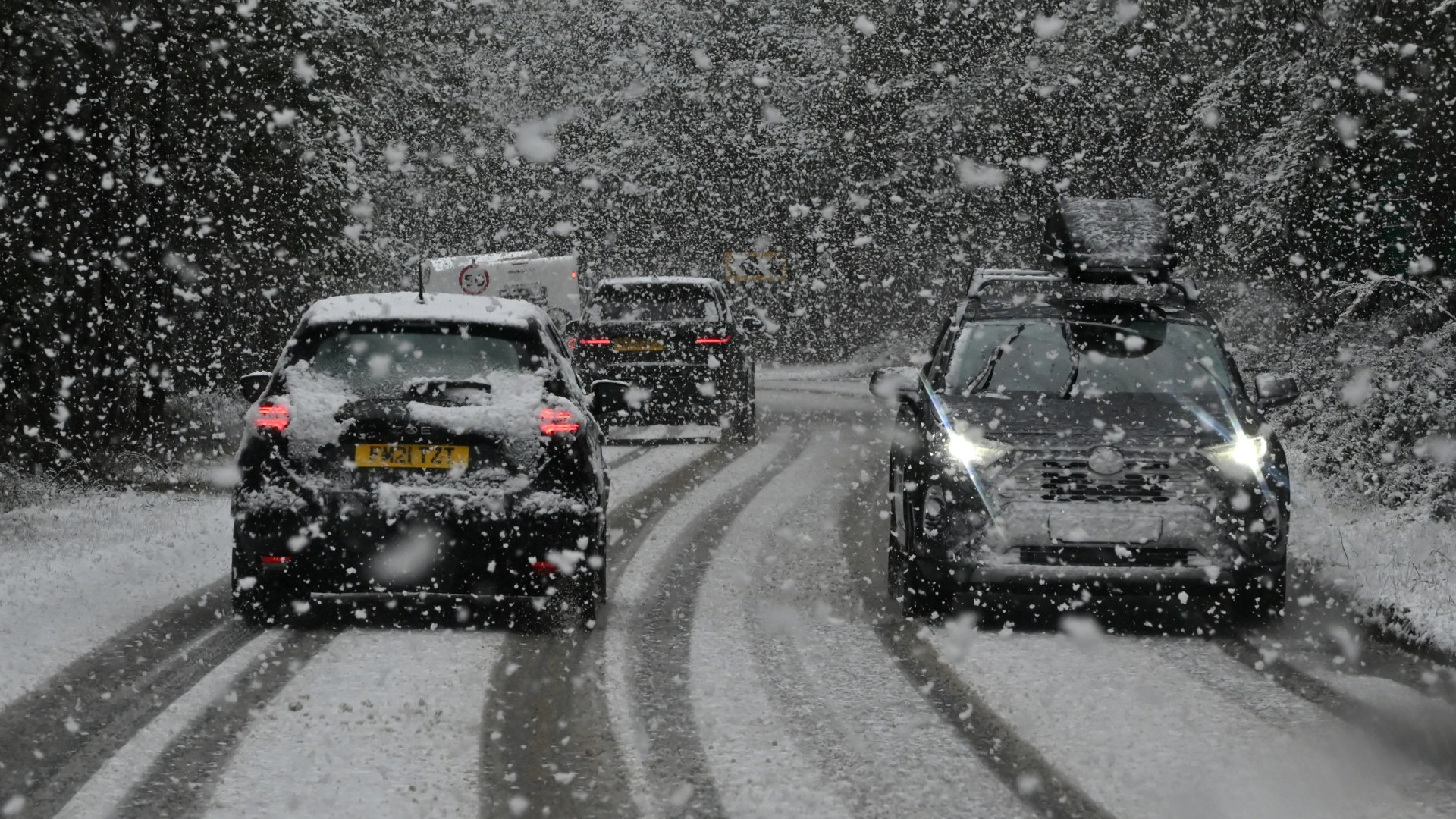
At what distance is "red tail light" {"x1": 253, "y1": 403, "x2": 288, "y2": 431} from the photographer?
7.54 meters

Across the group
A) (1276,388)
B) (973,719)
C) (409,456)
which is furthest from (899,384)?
(973,719)

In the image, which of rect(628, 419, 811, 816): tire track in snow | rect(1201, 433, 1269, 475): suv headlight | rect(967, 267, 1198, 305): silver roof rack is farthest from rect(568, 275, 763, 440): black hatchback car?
rect(1201, 433, 1269, 475): suv headlight

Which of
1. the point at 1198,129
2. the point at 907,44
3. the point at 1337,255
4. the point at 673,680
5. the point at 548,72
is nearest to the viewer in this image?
the point at 673,680

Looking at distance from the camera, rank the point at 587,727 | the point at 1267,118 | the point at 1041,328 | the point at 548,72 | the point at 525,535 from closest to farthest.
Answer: the point at 587,727 → the point at 525,535 → the point at 1041,328 → the point at 1267,118 → the point at 548,72

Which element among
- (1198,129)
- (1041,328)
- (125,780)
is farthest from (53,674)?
(1198,129)

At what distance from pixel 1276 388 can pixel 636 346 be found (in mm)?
10766

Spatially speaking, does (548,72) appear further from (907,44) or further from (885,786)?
(885,786)

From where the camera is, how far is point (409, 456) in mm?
7461

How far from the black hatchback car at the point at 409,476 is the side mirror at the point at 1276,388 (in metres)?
3.43

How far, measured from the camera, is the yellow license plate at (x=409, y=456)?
293 inches

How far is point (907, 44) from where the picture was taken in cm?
4525

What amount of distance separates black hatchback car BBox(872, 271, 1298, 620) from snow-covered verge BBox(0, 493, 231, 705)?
155 inches

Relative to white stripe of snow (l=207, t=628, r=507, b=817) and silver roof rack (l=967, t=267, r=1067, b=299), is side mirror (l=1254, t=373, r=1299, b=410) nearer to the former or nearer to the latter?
silver roof rack (l=967, t=267, r=1067, b=299)

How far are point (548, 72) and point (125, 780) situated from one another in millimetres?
58916
